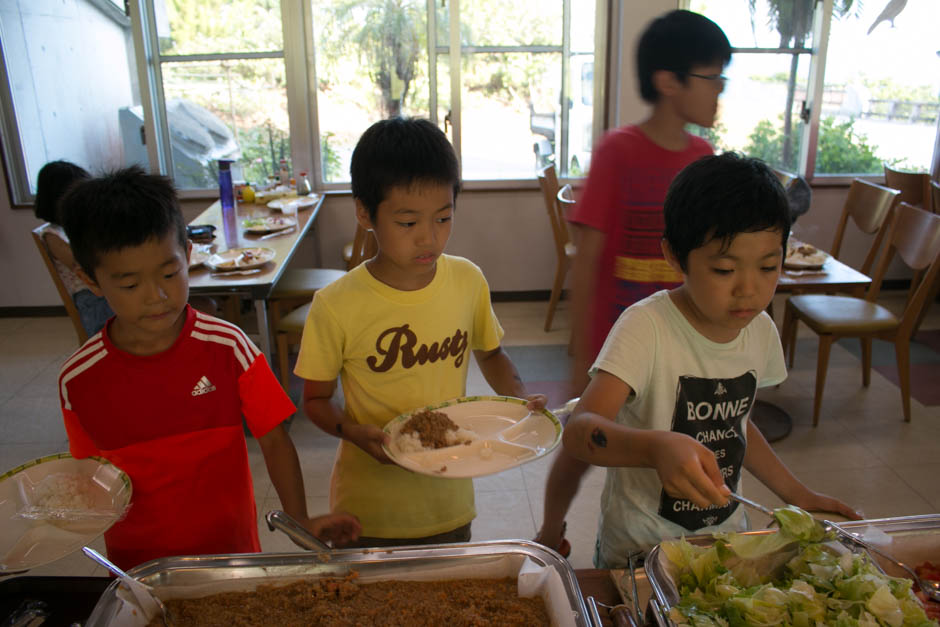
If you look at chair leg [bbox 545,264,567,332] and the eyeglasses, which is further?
chair leg [bbox 545,264,567,332]

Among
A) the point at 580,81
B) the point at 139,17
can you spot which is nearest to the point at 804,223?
the point at 580,81

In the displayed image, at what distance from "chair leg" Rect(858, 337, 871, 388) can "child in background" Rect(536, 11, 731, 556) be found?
2.19 meters

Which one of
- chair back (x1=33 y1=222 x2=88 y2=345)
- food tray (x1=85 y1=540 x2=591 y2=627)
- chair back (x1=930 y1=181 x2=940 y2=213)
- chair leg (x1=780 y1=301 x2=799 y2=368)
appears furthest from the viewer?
chair back (x1=930 y1=181 x2=940 y2=213)

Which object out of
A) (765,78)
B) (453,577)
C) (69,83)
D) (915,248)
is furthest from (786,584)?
(69,83)

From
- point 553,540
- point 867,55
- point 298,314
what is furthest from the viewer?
point 867,55

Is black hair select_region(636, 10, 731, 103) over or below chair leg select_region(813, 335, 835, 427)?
over

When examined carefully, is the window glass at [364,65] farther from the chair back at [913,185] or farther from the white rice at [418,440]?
the white rice at [418,440]

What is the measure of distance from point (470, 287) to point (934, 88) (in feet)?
15.5

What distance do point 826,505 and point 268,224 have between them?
3.06m

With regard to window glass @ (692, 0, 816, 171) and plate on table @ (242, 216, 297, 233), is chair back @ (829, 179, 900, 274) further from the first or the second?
plate on table @ (242, 216, 297, 233)

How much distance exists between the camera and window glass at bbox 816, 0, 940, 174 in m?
4.49

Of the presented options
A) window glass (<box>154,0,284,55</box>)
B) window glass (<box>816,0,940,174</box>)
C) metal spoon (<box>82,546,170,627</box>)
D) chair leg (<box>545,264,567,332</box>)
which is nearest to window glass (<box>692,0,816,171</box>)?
window glass (<box>816,0,940,174</box>)

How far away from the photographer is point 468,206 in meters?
4.71

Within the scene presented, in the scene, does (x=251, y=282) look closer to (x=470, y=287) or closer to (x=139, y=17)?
(x=470, y=287)
